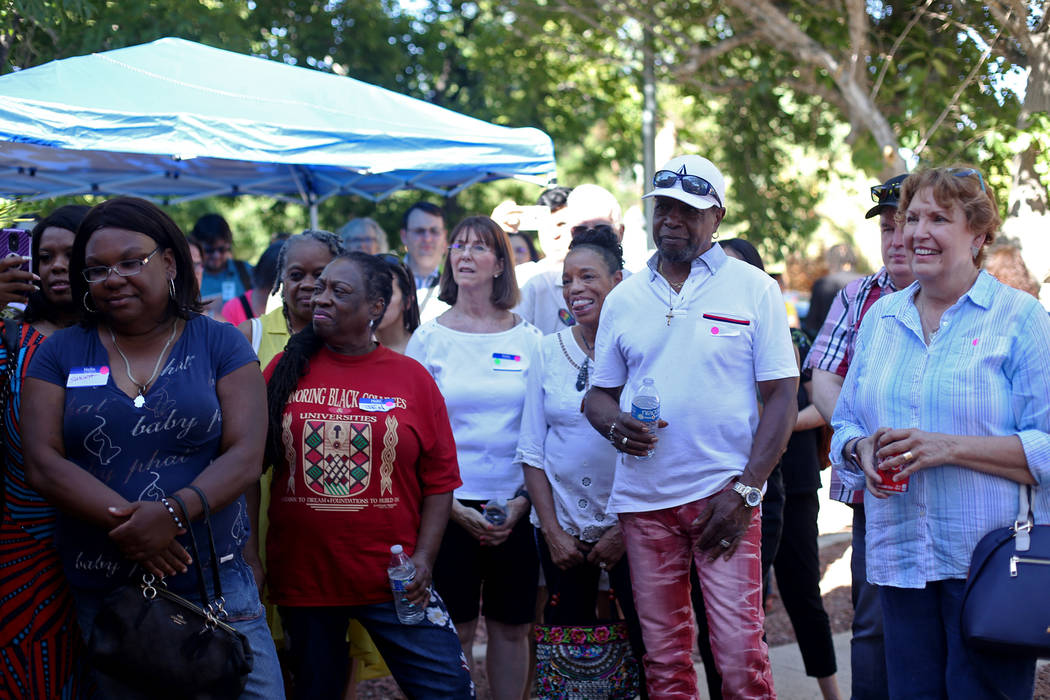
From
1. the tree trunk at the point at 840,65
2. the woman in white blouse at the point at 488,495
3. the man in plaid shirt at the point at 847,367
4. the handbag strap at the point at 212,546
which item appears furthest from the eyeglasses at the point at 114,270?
the tree trunk at the point at 840,65

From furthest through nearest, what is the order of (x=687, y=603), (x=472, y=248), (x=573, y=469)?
(x=472, y=248), (x=573, y=469), (x=687, y=603)

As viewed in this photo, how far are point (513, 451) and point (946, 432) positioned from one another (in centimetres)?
209

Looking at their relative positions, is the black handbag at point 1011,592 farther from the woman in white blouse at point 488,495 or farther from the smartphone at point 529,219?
the smartphone at point 529,219

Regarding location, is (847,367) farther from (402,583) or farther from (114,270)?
(114,270)

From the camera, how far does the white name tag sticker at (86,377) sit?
316cm

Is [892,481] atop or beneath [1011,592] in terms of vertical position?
atop

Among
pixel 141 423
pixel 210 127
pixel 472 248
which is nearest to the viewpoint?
pixel 141 423

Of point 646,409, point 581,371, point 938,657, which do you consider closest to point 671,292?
point 646,409

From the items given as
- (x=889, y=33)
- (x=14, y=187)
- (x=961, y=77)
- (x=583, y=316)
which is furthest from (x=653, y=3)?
(x=583, y=316)

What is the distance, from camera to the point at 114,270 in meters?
3.22

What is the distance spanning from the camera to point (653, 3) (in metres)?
11.3

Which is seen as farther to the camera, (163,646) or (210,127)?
(210,127)

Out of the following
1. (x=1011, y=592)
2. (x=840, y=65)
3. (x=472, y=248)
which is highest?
(x=840, y=65)

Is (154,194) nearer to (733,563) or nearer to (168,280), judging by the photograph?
(168,280)
